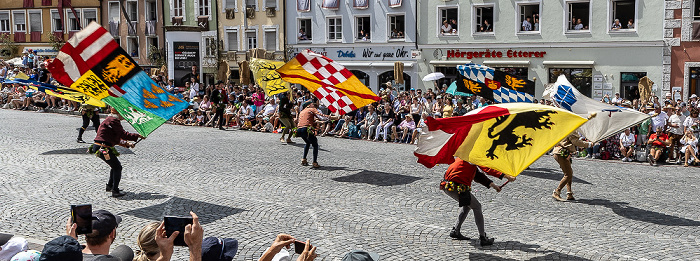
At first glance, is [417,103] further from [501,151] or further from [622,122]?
[501,151]

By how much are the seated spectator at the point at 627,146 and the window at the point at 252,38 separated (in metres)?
26.6

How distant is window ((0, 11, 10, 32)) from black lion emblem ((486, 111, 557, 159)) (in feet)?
174

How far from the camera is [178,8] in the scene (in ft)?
152

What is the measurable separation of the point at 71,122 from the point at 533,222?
2051 centimetres

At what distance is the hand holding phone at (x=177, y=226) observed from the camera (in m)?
5.30

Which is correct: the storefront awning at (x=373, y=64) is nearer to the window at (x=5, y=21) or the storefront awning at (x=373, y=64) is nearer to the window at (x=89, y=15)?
the window at (x=89, y=15)

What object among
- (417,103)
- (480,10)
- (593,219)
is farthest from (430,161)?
(480,10)

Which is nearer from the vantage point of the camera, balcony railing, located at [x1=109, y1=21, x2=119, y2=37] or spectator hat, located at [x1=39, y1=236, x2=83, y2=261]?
spectator hat, located at [x1=39, y1=236, x2=83, y2=261]

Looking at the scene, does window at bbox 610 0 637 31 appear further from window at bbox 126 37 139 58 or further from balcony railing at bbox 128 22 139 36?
window at bbox 126 37 139 58

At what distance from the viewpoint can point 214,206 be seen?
472 inches

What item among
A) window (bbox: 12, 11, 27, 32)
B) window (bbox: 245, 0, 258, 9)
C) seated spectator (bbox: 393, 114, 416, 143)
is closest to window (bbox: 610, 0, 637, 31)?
seated spectator (bbox: 393, 114, 416, 143)

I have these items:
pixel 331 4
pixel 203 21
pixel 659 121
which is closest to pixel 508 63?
pixel 331 4

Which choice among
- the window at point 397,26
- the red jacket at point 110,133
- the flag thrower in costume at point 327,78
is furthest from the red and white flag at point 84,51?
the window at point 397,26

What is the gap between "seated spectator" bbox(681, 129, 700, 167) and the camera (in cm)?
1767
